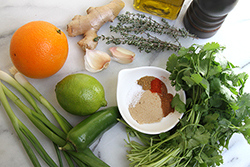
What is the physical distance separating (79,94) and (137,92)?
0.31 m

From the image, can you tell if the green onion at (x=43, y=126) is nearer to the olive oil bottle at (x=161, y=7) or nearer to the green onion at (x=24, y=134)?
the green onion at (x=24, y=134)

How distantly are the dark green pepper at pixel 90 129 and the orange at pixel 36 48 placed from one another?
0.29 metres

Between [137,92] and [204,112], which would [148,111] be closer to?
[137,92]

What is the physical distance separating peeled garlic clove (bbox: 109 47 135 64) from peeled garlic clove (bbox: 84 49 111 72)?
0.05 metres

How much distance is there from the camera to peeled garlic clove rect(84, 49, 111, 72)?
959mm

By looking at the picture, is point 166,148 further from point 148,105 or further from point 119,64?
point 119,64

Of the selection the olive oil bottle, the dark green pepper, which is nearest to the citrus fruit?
the dark green pepper

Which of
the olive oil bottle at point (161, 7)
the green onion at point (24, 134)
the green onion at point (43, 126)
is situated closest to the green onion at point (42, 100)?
the green onion at point (43, 126)

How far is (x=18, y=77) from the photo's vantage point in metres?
0.92

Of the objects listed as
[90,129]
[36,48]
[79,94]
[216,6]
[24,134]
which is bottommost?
[24,134]

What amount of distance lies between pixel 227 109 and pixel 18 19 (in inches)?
44.3

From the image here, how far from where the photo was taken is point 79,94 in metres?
0.79

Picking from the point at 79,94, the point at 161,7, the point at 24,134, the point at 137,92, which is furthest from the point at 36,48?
the point at 161,7

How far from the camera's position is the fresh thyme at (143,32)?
956 millimetres
